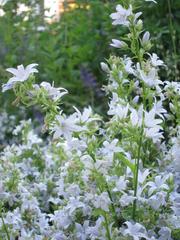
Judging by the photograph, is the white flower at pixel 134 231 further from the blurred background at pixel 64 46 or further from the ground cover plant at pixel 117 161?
the blurred background at pixel 64 46

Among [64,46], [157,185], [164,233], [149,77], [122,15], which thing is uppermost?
[64,46]

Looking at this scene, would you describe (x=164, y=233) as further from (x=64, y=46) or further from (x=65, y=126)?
(x=64, y=46)

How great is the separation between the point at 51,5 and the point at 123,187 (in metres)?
2.59

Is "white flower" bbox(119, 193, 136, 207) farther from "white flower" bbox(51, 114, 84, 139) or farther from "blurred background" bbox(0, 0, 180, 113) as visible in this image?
"blurred background" bbox(0, 0, 180, 113)

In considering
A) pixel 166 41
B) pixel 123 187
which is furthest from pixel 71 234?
pixel 166 41

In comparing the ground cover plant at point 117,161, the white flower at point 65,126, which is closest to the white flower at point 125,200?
the ground cover plant at point 117,161

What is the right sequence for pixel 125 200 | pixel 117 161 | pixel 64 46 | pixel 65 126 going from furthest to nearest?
pixel 64 46 → pixel 117 161 → pixel 125 200 → pixel 65 126

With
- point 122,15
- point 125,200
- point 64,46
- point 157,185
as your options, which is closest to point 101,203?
point 125,200

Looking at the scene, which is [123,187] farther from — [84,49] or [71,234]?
[84,49]

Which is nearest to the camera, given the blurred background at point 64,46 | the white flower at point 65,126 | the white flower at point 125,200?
the white flower at point 65,126

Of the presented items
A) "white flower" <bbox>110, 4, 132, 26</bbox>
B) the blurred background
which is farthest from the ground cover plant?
the blurred background

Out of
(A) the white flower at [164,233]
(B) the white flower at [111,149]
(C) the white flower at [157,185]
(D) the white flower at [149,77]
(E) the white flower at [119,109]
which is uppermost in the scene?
(D) the white flower at [149,77]

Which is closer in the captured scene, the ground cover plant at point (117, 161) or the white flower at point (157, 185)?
the ground cover plant at point (117, 161)

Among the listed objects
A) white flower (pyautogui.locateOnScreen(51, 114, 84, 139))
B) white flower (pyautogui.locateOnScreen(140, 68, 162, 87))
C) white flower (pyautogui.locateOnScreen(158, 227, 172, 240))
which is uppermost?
white flower (pyautogui.locateOnScreen(140, 68, 162, 87))
